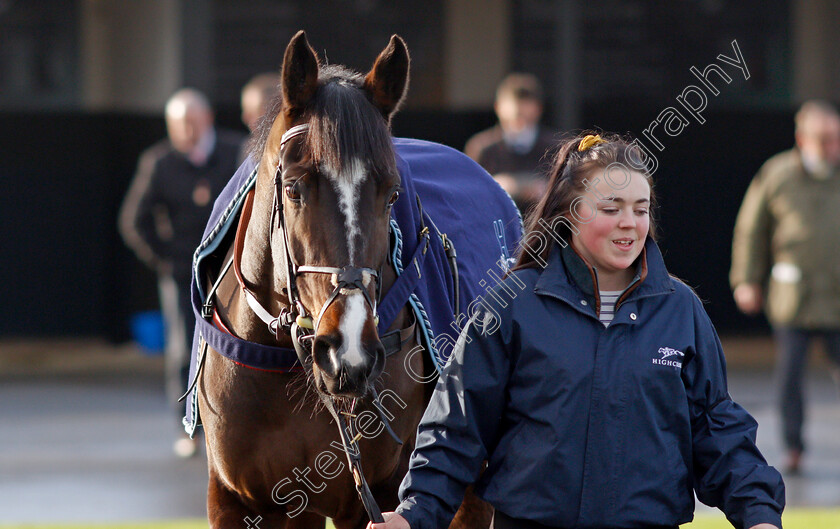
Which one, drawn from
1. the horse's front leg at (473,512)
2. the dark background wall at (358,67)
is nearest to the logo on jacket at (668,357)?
the horse's front leg at (473,512)

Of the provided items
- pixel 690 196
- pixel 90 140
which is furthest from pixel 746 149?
pixel 90 140

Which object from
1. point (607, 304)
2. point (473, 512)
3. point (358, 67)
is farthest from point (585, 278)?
point (358, 67)

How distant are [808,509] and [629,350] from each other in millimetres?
3646

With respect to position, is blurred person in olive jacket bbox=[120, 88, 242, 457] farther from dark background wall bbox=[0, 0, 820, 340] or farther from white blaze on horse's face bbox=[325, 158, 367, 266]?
white blaze on horse's face bbox=[325, 158, 367, 266]

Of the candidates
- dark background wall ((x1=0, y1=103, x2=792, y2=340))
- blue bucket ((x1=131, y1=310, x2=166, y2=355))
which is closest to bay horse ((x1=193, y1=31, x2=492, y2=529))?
blue bucket ((x1=131, y1=310, x2=166, y2=355))

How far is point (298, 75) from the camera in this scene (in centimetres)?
302

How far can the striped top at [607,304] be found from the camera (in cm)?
265

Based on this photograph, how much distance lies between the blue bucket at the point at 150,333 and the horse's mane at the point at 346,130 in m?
7.51

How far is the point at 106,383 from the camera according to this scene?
33.3 feet

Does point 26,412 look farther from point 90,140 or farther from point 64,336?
point 90,140

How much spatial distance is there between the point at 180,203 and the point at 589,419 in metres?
5.14

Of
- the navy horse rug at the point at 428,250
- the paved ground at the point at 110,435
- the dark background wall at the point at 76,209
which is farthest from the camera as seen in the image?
the dark background wall at the point at 76,209

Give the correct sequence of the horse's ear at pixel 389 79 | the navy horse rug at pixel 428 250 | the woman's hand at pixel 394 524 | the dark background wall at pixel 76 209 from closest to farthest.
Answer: the woman's hand at pixel 394 524 → the horse's ear at pixel 389 79 → the navy horse rug at pixel 428 250 → the dark background wall at pixel 76 209

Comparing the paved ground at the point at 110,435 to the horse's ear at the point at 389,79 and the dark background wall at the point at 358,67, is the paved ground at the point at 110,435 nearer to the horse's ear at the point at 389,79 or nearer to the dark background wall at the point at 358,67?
the dark background wall at the point at 358,67
